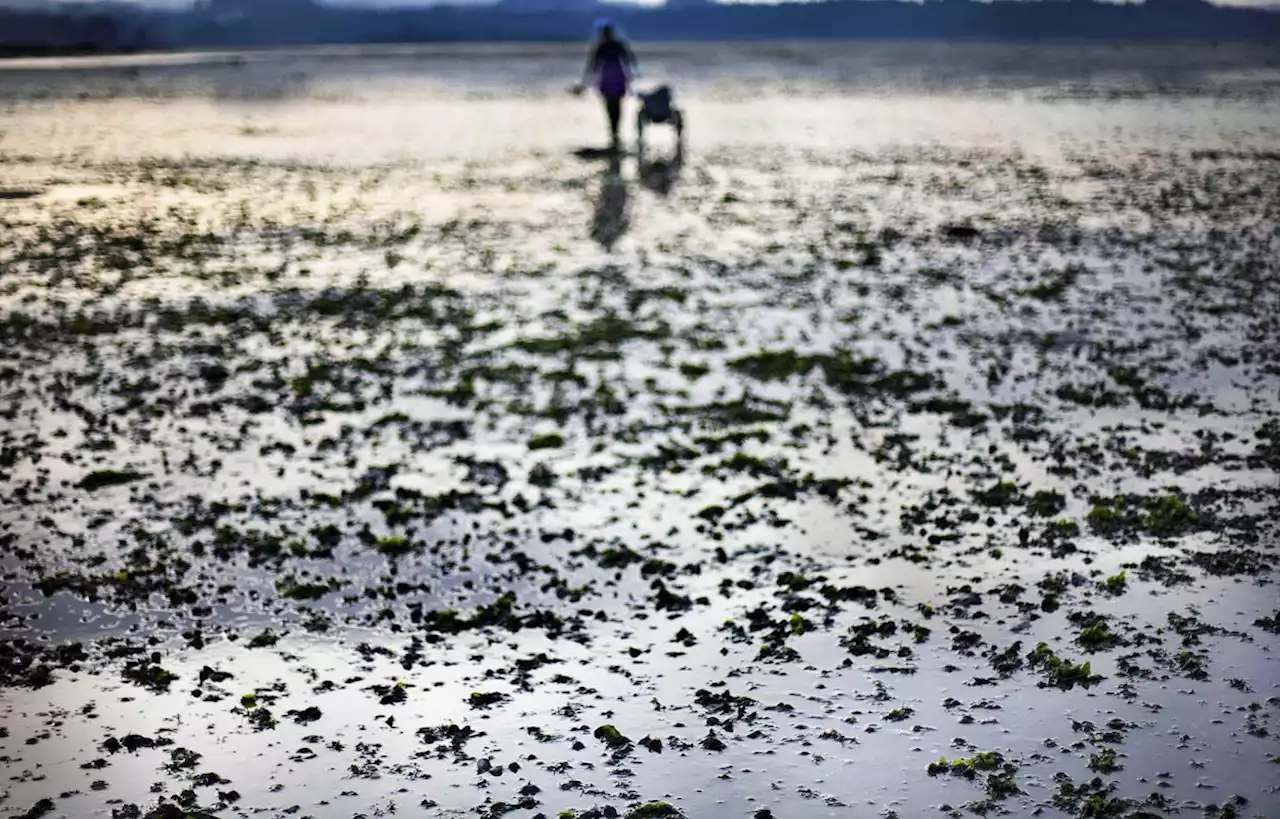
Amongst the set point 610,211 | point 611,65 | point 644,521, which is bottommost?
point 644,521

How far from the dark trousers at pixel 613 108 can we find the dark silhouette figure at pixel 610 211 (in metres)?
2.55

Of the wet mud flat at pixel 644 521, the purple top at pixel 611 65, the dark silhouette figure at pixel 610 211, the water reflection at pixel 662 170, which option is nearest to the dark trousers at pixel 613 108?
the purple top at pixel 611 65

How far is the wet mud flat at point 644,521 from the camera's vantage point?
5.54m

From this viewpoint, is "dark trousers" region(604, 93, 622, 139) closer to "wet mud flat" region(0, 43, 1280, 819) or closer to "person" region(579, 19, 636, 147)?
"person" region(579, 19, 636, 147)

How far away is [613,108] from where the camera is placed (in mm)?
29281

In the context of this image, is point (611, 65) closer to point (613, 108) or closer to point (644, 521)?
point (613, 108)

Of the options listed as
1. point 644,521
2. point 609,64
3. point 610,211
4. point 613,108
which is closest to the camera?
point 644,521

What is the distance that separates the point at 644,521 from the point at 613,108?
2254 cm

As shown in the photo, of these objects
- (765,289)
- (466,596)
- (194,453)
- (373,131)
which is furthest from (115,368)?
(373,131)

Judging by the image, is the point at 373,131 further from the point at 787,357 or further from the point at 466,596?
the point at 466,596

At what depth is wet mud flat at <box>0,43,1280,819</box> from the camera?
5539mm

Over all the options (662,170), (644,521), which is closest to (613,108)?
(662,170)

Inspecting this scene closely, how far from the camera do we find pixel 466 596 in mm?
7250

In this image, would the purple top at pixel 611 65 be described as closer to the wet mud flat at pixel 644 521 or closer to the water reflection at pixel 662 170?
the water reflection at pixel 662 170
